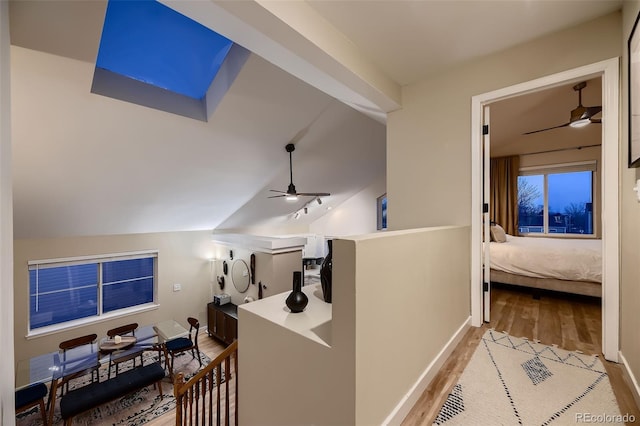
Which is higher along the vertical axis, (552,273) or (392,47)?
(392,47)

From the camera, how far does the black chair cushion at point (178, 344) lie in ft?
14.9

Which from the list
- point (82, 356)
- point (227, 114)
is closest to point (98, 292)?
point (82, 356)

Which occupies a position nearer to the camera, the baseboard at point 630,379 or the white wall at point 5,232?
the white wall at point 5,232

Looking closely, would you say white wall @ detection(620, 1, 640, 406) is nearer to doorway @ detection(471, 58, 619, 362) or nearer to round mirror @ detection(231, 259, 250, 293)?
doorway @ detection(471, 58, 619, 362)

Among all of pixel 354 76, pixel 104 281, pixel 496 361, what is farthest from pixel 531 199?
pixel 104 281

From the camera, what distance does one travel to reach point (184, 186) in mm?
4090

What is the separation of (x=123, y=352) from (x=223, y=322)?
173 centimetres

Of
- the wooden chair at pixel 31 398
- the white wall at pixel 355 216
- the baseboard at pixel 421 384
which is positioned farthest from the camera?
the white wall at pixel 355 216

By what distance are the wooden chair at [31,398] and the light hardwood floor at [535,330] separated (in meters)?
4.68

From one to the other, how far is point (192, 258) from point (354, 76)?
5627mm

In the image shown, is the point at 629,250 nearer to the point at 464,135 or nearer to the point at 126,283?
the point at 464,135

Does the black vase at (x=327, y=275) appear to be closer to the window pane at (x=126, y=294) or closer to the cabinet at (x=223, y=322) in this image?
the cabinet at (x=223, y=322)

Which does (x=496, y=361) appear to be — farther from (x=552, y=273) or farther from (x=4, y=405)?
(x=4, y=405)

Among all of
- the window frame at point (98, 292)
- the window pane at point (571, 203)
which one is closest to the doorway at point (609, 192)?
the window pane at point (571, 203)
